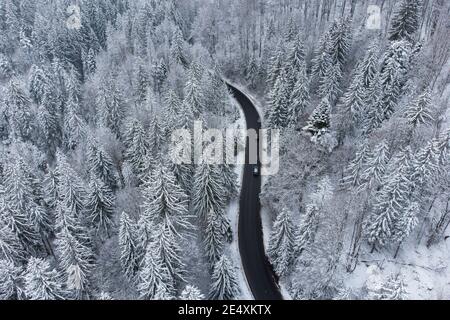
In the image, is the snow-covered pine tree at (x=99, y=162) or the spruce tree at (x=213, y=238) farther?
the snow-covered pine tree at (x=99, y=162)

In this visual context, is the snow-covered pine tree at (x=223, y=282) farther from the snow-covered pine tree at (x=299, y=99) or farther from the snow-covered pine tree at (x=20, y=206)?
the snow-covered pine tree at (x=299, y=99)

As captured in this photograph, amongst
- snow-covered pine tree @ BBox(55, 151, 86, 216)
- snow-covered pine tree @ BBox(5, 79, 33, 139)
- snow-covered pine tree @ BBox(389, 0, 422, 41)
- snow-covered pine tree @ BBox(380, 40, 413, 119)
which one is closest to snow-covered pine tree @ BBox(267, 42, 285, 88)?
snow-covered pine tree @ BBox(380, 40, 413, 119)

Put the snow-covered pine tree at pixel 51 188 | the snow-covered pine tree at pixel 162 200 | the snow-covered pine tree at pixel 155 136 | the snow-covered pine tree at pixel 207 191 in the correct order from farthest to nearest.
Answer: the snow-covered pine tree at pixel 155 136 < the snow-covered pine tree at pixel 51 188 < the snow-covered pine tree at pixel 207 191 < the snow-covered pine tree at pixel 162 200

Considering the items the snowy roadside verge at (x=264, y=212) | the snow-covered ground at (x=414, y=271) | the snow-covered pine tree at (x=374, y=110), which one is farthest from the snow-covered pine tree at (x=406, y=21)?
the snow-covered ground at (x=414, y=271)

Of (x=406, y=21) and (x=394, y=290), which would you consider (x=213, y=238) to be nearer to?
(x=394, y=290)

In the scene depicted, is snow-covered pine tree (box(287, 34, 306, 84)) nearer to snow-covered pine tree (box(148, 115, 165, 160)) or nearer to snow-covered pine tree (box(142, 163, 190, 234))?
snow-covered pine tree (box(148, 115, 165, 160))

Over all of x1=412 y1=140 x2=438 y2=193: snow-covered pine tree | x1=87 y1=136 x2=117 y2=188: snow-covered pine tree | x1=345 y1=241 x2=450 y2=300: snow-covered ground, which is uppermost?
x1=412 y1=140 x2=438 y2=193: snow-covered pine tree

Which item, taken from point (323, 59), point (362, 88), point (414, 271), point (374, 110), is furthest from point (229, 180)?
point (323, 59)
